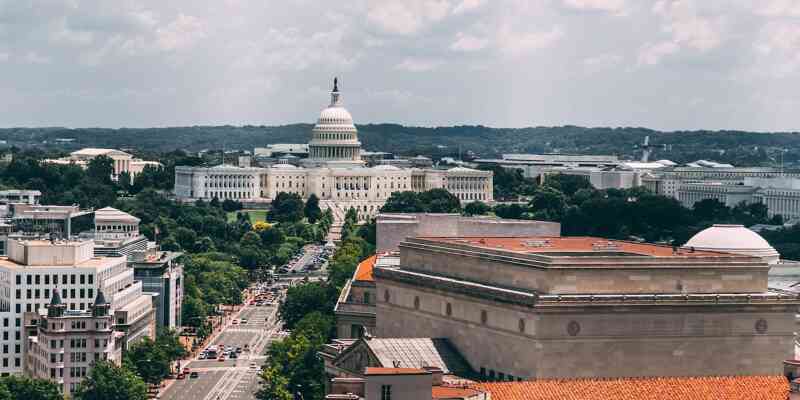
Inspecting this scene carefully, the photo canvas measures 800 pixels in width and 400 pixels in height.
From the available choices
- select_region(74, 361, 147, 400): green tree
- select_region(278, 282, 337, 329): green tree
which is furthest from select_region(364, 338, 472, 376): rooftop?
select_region(278, 282, 337, 329): green tree

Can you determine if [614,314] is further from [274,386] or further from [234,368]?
[234,368]

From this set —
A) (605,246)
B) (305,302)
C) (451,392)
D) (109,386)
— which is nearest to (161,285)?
(305,302)

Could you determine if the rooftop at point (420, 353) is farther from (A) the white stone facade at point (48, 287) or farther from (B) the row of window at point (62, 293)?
(B) the row of window at point (62, 293)

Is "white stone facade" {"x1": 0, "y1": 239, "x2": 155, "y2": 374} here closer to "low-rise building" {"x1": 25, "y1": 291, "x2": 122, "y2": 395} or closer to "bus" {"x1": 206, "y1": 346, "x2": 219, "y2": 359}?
"low-rise building" {"x1": 25, "y1": 291, "x2": 122, "y2": 395}

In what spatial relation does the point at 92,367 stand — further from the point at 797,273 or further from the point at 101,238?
the point at 101,238

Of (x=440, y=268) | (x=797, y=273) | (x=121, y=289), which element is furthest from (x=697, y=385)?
(x=121, y=289)

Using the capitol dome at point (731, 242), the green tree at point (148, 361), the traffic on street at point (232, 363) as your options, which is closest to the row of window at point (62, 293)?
the green tree at point (148, 361)

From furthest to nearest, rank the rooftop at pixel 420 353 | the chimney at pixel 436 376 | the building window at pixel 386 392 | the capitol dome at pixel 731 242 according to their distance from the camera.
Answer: the capitol dome at pixel 731 242
the rooftop at pixel 420 353
the chimney at pixel 436 376
the building window at pixel 386 392
